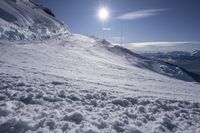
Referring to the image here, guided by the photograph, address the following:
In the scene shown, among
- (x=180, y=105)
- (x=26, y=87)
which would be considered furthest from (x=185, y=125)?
(x=26, y=87)

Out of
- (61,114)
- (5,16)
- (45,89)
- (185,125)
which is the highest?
(5,16)

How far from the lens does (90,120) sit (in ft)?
20.6

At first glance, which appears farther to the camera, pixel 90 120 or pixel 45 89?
pixel 45 89

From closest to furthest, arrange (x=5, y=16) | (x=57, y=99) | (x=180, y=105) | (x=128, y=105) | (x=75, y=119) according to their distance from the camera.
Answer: (x=75, y=119) < (x=57, y=99) < (x=128, y=105) < (x=180, y=105) < (x=5, y=16)

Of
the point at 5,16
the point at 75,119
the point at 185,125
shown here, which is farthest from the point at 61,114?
the point at 5,16

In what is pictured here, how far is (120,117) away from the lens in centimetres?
680

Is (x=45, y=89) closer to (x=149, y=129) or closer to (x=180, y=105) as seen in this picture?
(x=149, y=129)

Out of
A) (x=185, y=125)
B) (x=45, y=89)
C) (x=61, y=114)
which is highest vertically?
(x=45, y=89)

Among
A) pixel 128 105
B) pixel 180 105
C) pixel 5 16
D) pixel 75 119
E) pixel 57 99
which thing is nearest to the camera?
pixel 75 119

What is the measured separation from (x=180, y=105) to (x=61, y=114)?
5.86 metres

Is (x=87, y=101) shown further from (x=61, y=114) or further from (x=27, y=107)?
(x=27, y=107)

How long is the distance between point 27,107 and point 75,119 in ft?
5.73

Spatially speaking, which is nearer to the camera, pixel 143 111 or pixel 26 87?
pixel 143 111

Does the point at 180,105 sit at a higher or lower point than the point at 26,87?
lower
